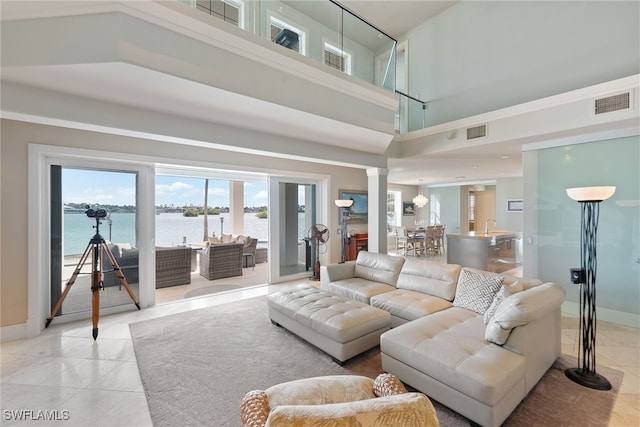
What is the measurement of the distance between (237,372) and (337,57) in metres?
4.13

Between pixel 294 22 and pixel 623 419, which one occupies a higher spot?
pixel 294 22

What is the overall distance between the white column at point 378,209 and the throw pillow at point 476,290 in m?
2.37

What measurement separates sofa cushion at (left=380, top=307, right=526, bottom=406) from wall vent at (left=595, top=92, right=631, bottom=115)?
118 inches

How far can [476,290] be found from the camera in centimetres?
277

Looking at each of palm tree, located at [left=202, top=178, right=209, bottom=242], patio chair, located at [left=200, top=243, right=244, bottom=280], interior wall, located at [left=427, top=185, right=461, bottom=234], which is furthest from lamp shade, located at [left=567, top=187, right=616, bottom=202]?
interior wall, located at [left=427, top=185, right=461, bottom=234]

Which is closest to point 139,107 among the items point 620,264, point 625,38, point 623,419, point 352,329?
point 352,329

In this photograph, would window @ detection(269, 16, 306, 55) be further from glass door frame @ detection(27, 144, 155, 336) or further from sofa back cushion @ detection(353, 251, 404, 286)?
sofa back cushion @ detection(353, 251, 404, 286)

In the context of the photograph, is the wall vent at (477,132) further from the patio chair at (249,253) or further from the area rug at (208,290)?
the patio chair at (249,253)

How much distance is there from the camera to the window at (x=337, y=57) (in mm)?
3732

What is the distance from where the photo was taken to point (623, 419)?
6.07 ft

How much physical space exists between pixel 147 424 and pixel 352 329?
5.51 feet

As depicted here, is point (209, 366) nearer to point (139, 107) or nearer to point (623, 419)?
point (139, 107)

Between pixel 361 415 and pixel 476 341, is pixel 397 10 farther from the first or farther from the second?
pixel 361 415

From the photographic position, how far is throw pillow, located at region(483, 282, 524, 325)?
2.33 metres
